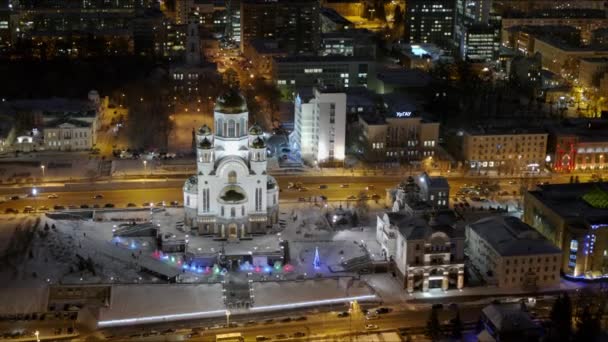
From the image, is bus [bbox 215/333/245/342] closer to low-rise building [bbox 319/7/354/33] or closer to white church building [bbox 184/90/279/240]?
white church building [bbox 184/90/279/240]

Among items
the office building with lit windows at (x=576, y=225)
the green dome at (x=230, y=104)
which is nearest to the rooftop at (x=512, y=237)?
the office building with lit windows at (x=576, y=225)

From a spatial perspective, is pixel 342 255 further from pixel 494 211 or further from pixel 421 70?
pixel 421 70

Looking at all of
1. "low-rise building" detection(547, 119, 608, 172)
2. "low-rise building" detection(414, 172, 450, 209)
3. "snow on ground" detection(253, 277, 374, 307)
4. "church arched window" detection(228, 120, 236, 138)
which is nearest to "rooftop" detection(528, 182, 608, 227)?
"low-rise building" detection(414, 172, 450, 209)

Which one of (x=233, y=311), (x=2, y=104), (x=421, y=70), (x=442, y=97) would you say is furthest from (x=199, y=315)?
(x=421, y=70)

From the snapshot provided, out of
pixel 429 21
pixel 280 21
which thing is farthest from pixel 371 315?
pixel 429 21

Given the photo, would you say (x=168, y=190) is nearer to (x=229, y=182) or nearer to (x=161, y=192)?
(x=161, y=192)
